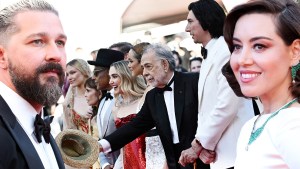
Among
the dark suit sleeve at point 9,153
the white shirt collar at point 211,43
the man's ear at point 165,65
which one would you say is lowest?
the man's ear at point 165,65

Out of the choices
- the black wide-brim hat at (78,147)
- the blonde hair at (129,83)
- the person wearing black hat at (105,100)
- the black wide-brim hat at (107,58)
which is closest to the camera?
the black wide-brim hat at (78,147)

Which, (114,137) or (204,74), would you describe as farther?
(114,137)

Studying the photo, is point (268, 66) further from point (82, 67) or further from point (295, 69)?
point (82, 67)

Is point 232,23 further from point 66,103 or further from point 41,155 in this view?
point 66,103

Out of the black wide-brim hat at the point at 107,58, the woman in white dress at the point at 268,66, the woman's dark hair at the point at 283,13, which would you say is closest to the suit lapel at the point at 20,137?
the woman in white dress at the point at 268,66

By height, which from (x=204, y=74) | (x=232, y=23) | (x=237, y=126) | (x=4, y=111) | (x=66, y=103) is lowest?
(x=66, y=103)

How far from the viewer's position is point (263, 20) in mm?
2281

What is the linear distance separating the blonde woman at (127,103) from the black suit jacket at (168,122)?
22.8 inches

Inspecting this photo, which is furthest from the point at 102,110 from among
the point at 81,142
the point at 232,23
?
the point at 232,23

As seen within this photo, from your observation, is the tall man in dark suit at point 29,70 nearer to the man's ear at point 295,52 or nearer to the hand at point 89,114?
the man's ear at point 295,52

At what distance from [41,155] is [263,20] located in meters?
0.99

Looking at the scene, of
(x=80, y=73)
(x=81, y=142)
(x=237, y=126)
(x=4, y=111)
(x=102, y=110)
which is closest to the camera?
(x=4, y=111)

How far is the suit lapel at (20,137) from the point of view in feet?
6.56

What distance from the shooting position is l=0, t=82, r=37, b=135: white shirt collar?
2.13 meters
